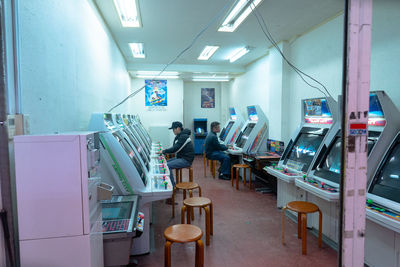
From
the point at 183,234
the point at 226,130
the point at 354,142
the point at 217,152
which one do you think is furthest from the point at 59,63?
the point at 226,130

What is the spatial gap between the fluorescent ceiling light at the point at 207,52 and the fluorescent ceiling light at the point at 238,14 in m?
1.23

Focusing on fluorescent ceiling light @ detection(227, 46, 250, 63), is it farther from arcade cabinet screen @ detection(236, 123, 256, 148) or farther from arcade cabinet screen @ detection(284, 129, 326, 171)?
arcade cabinet screen @ detection(284, 129, 326, 171)

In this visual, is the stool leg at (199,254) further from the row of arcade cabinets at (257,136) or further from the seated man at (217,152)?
the seated man at (217,152)

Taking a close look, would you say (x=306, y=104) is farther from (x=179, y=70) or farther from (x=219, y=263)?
(x=179, y=70)

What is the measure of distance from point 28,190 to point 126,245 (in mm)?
997

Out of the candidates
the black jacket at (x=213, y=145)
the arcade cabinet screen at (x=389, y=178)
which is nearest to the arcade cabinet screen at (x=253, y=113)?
the black jacket at (x=213, y=145)

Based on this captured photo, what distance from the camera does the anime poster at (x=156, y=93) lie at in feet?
28.7

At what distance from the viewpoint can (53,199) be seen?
1.32m

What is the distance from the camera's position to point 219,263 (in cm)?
255

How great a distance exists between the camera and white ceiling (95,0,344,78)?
10.9 feet

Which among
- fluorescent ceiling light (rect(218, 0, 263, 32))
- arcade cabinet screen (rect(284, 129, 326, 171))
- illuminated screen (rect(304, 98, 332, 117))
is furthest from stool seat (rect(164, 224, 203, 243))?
fluorescent ceiling light (rect(218, 0, 263, 32))

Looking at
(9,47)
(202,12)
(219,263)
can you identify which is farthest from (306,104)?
(9,47)

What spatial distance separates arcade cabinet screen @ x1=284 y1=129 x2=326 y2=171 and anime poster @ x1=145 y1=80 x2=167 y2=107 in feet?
19.6

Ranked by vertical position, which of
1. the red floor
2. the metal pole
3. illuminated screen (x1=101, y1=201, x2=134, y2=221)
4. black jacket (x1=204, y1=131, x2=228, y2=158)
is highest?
the metal pole
